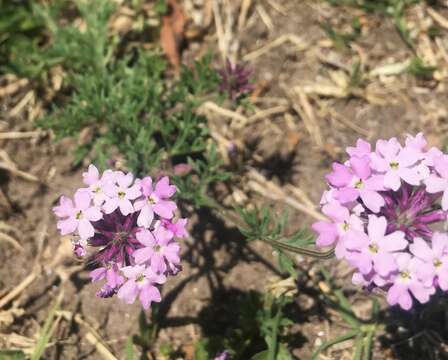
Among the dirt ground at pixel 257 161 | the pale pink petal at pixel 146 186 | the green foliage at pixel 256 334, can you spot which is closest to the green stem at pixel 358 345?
the dirt ground at pixel 257 161

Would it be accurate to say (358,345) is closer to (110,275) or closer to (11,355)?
(110,275)

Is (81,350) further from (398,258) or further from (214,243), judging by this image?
(398,258)

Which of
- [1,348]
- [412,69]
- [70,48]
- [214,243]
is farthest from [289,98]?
[1,348]

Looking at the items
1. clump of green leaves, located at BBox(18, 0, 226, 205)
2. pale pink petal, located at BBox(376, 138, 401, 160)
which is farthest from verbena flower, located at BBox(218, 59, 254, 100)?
pale pink petal, located at BBox(376, 138, 401, 160)

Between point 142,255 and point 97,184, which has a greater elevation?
point 97,184

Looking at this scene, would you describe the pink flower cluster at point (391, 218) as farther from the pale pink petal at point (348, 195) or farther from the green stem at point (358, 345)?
the green stem at point (358, 345)

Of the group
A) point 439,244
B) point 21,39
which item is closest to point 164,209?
point 439,244
